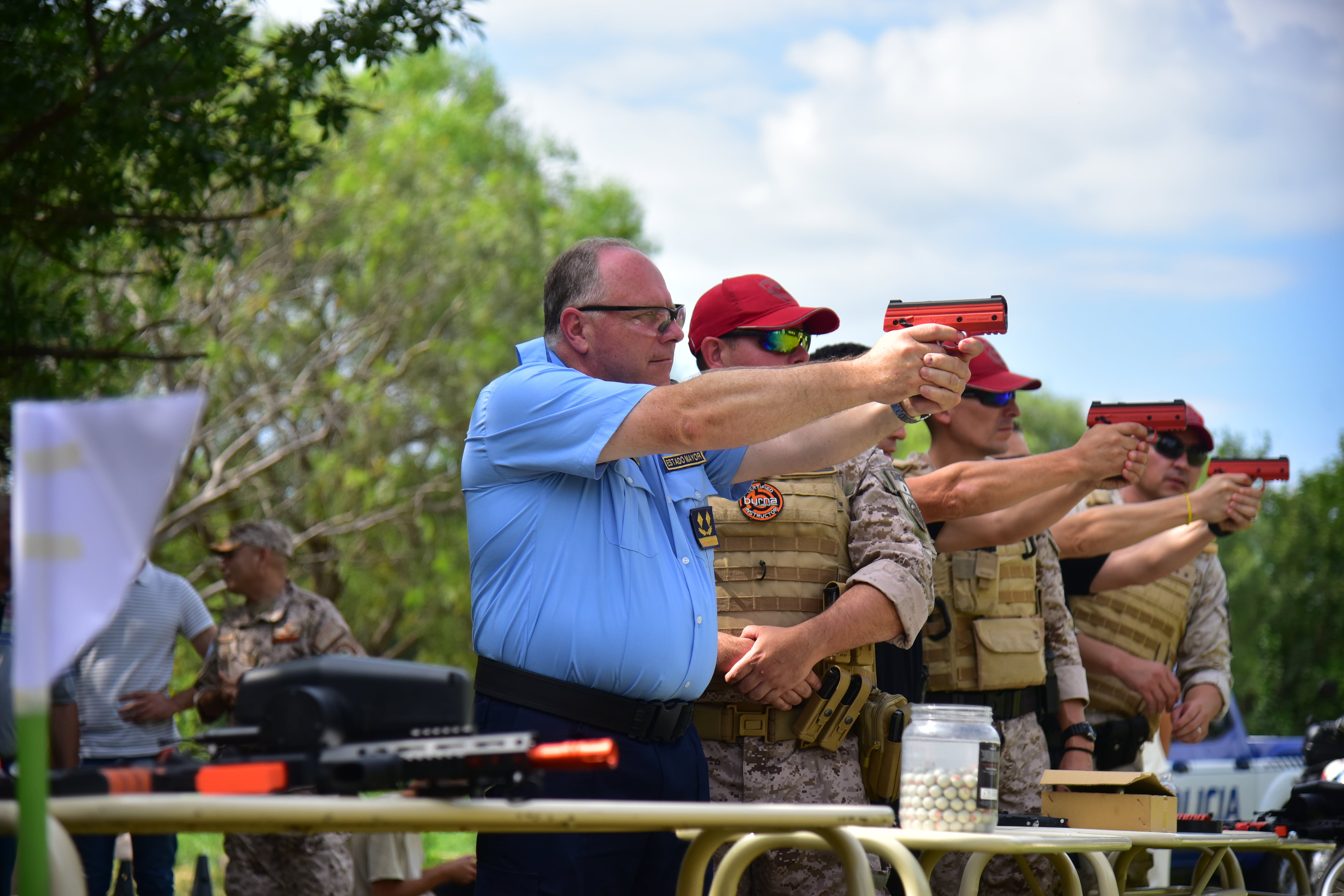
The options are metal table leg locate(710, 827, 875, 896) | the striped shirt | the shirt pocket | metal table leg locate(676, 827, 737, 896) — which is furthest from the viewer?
the striped shirt

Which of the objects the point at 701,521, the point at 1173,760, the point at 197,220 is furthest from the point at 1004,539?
Answer: the point at 1173,760

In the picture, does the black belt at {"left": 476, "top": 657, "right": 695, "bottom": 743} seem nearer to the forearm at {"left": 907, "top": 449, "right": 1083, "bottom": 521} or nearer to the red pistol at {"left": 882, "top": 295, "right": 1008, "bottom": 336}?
the red pistol at {"left": 882, "top": 295, "right": 1008, "bottom": 336}

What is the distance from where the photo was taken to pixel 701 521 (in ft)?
10.2

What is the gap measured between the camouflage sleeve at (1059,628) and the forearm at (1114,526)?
216mm

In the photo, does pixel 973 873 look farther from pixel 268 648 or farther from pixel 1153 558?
pixel 268 648

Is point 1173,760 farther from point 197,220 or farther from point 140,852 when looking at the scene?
point 197,220

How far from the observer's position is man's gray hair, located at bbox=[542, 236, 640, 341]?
3129mm

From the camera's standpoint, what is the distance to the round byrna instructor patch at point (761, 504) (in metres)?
3.76

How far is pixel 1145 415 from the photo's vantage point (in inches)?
170

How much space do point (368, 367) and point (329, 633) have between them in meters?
11.4

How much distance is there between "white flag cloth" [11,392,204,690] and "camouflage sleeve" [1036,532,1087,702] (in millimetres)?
3887

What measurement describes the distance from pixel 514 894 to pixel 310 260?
16000mm

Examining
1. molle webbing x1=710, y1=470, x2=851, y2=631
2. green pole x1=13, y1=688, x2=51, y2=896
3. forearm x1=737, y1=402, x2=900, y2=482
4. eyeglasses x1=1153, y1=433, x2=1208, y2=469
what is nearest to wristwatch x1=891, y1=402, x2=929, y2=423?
forearm x1=737, y1=402, x2=900, y2=482

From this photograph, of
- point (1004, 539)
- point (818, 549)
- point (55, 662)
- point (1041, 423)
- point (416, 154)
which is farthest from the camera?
point (1041, 423)
